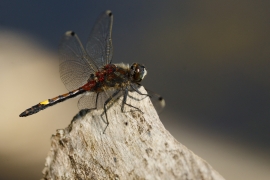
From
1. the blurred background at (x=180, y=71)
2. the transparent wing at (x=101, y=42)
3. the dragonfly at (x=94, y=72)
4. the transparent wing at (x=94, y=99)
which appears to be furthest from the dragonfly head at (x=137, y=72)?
the blurred background at (x=180, y=71)

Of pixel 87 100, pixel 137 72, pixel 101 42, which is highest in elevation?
pixel 101 42

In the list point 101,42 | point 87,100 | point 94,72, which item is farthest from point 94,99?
point 101,42

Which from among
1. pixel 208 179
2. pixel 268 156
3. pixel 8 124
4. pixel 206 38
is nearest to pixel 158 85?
pixel 206 38

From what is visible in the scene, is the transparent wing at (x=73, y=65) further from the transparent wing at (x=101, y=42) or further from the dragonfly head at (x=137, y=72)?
the dragonfly head at (x=137, y=72)

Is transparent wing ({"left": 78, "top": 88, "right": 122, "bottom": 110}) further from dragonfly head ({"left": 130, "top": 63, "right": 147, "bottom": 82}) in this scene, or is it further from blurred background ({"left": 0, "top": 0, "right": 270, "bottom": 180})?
blurred background ({"left": 0, "top": 0, "right": 270, "bottom": 180})

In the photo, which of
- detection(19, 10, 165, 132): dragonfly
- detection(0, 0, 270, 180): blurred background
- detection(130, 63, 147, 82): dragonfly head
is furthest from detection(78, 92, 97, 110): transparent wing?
detection(0, 0, 270, 180): blurred background

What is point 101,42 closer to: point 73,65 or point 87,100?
point 73,65

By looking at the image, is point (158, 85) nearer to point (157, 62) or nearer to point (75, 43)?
point (157, 62)
